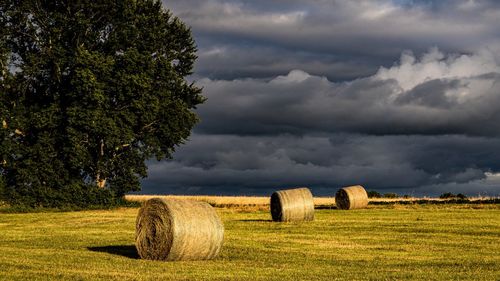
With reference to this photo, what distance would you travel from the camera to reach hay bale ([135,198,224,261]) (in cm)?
2206

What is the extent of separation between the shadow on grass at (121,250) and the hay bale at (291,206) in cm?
1444

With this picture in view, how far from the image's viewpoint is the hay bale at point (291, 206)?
130 ft

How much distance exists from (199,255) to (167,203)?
2.11 m

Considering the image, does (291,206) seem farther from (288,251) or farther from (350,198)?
(288,251)

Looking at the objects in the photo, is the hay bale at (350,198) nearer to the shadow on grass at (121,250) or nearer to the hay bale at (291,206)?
the hay bale at (291,206)

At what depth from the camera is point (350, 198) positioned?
52.7 meters

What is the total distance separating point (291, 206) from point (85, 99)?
69.1ft

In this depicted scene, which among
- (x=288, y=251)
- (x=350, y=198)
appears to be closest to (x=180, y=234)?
(x=288, y=251)

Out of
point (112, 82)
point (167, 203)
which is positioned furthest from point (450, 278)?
point (112, 82)

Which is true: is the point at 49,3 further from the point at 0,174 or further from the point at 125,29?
the point at 0,174

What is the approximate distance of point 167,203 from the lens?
2309cm

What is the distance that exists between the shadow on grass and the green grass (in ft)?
0.12

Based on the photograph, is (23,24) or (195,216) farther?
(23,24)

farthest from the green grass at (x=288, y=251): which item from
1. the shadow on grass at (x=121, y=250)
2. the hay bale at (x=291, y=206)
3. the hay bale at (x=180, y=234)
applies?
the hay bale at (x=291, y=206)
